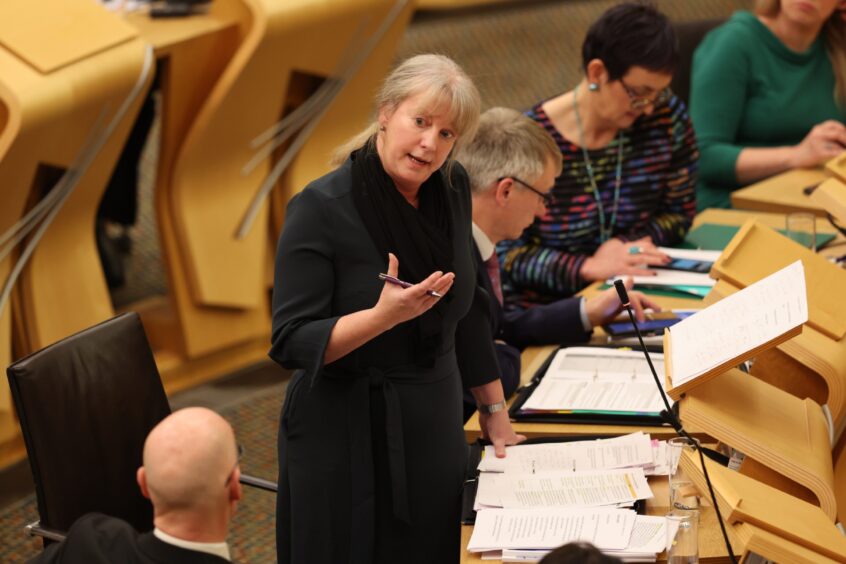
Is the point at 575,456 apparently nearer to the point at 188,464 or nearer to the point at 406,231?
the point at 406,231

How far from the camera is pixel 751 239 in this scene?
2682mm

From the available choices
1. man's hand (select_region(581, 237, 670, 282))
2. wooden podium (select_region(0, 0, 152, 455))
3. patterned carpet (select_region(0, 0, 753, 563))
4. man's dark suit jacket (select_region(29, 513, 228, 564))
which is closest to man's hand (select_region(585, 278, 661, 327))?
man's hand (select_region(581, 237, 670, 282))

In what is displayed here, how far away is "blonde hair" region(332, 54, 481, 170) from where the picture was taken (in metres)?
2.15

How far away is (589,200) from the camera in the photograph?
3.34 metres

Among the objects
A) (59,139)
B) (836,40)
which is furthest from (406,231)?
(836,40)

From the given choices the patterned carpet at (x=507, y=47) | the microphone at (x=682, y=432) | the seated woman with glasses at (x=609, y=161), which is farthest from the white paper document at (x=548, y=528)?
the patterned carpet at (x=507, y=47)

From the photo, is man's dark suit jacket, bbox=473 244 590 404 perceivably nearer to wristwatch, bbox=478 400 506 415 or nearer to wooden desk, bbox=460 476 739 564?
wristwatch, bbox=478 400 506 415

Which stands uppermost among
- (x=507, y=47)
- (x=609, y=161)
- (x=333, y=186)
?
(x=333, y=186)

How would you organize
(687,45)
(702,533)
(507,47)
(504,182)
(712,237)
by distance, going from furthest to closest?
1. (507,47)
2. (687,45)
3. (712,237)
4. (504,182)
5. (702,533)

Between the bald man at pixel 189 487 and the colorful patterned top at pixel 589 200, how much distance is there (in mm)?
1668

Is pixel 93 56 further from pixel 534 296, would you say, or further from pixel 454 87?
pixel 454 87

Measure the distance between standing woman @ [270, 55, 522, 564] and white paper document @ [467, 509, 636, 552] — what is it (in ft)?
0.64

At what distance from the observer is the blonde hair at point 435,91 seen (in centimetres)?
215

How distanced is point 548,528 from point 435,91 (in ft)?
2.62
